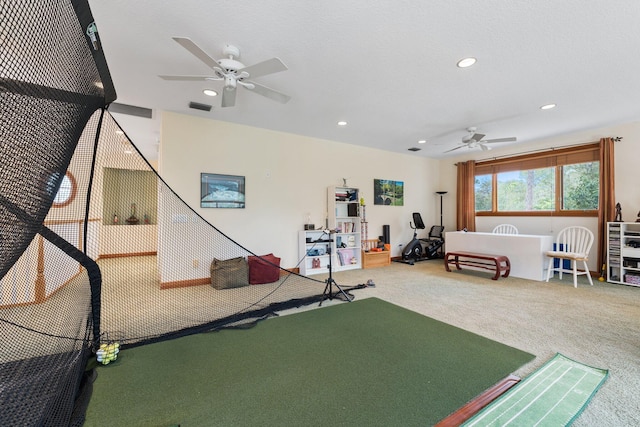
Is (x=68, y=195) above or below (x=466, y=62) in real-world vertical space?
below

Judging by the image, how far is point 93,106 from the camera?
139 centimetres

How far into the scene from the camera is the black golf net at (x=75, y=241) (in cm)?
81

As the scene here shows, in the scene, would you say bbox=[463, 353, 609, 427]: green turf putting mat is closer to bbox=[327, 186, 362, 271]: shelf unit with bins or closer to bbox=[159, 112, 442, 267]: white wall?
bbox=[327, 186, 362, 271]: shelf unit with bins

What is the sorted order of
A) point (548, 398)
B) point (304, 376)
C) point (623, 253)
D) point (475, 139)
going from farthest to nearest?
1. point (475, 139)
2. point (623, 253)
3. point (304, 376)
4. point (548, 398)

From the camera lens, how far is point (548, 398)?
65.3 inches

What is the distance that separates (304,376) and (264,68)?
2.55 metres

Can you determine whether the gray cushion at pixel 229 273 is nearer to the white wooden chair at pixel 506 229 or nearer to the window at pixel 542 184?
the white wooden chair at pixel 506 229

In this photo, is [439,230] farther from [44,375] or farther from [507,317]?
[44,375]

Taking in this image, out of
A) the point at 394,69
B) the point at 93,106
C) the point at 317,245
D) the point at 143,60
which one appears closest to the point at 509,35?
the point at 394,69

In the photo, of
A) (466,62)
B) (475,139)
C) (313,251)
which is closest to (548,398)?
(466,62)

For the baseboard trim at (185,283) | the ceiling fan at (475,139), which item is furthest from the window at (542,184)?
the baseboard trim at (185,283)

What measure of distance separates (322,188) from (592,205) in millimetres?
5097

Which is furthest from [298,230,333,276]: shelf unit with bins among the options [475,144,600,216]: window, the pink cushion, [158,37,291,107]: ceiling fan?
[475,144,600,216]: window

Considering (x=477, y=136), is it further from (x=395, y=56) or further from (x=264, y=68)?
(x=264, y=68)
